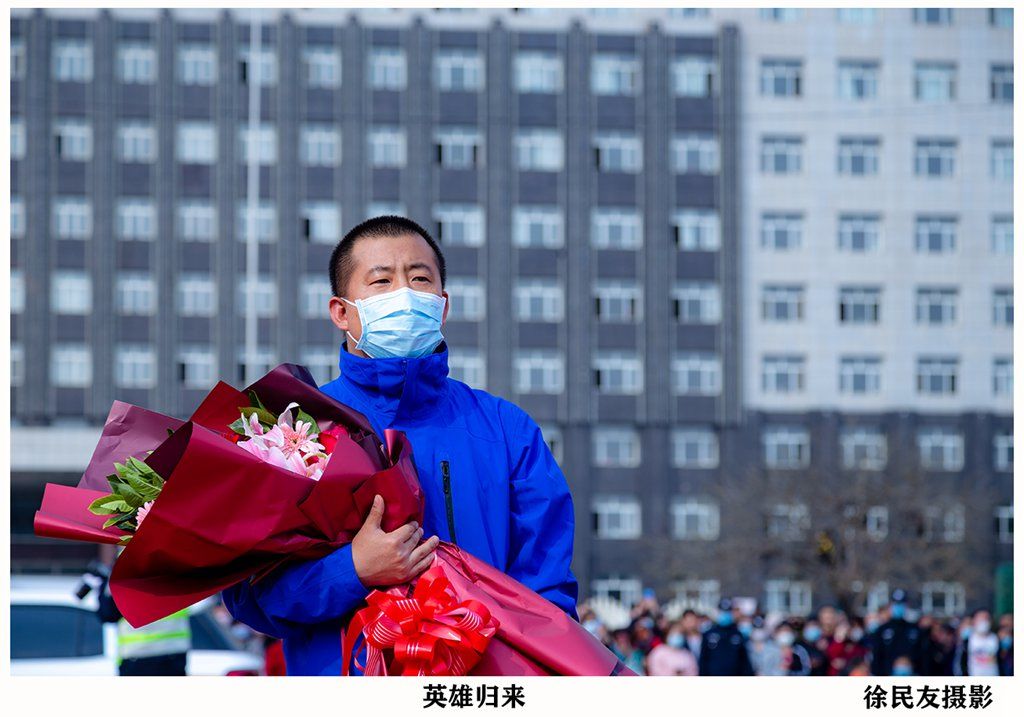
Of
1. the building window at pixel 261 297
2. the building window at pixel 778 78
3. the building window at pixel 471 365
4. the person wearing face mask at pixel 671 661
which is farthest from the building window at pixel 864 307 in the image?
the person wearing face mask at pixel 671 661

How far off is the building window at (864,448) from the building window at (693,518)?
4459 millimetres

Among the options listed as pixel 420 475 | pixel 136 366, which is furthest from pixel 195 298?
pixel 420 475

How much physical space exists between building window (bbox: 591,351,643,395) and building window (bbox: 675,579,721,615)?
6757 mm

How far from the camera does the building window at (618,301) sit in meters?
50.6

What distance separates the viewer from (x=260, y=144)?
164 feet

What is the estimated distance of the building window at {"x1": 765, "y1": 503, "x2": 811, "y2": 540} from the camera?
4506 cm

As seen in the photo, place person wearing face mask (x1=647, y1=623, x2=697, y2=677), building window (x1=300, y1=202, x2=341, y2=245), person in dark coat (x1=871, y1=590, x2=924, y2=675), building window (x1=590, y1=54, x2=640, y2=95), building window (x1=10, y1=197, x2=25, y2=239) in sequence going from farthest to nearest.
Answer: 1. building window (x1=590, y1=54, x2=640, y2=95)
2. building window (x1=300, y1=202, x2=341, y2=245)
3. building window (x1=10, y1=197, x2=25, y2=239)
4. person wearing face mask (x1=647, y1=623, x2=697, y2=677)
5. person in dark coat (x1=871, y1=590, x2=924, y2=675)

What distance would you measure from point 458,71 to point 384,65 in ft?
7.70

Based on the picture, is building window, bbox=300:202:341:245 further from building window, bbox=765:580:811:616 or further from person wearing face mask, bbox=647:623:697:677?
person wearing face mask, bbox=647:623:697:677

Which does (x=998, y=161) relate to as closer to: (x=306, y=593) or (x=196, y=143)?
(x=196, y=143)

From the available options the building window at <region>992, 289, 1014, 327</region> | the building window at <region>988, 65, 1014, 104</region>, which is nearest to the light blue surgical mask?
the building window at <region>992, 289, 1014, 327</region>

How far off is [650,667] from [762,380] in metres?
34.3
